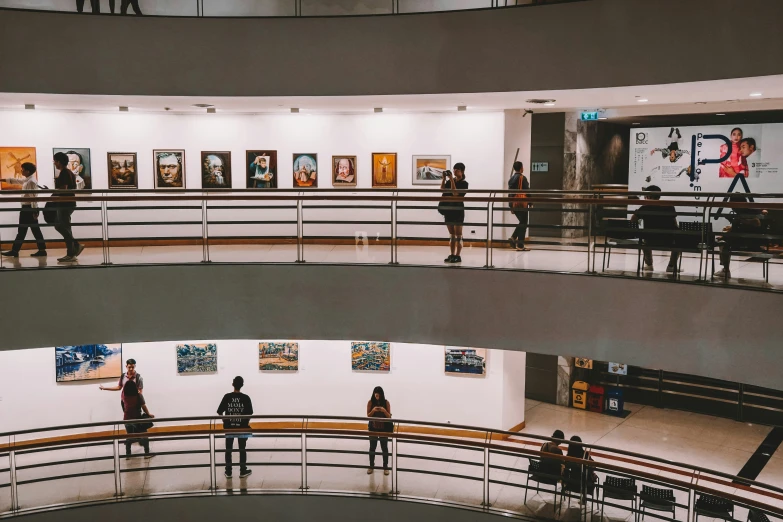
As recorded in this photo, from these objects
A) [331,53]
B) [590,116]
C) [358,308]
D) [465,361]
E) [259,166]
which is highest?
[331,53]

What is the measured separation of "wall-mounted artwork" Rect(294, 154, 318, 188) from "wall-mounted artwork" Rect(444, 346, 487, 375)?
509 centimetres

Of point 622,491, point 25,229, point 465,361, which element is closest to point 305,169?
point 465,361

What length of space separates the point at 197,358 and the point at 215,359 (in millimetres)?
402

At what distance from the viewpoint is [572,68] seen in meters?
11.4

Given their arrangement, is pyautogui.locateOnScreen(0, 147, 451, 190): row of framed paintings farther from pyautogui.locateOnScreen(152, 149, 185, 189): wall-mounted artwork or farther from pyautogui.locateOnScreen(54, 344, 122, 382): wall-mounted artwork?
pyautogui.locateOnScreen(54, 344, 122, 382): wall-mounted artwork

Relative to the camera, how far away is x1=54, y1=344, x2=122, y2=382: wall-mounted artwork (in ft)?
50.4

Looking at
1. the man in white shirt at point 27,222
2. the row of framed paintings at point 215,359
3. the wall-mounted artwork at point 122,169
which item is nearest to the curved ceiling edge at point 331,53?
the man in white shirt at point 27,222

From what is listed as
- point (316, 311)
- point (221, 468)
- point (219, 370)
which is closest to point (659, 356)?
point (316, 311)

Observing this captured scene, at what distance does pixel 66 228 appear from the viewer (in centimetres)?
1163

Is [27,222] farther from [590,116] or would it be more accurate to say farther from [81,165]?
[590,116]

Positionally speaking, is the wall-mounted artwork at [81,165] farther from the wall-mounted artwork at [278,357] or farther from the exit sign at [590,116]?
the exit sign at [590,116]

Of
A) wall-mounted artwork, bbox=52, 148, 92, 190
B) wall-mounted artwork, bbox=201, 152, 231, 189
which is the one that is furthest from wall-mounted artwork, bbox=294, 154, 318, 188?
wall-mounted artwork, bbox=52, 148, 92, 190

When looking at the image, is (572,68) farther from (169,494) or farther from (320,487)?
(169,494)

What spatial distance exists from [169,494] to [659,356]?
8.11 m
